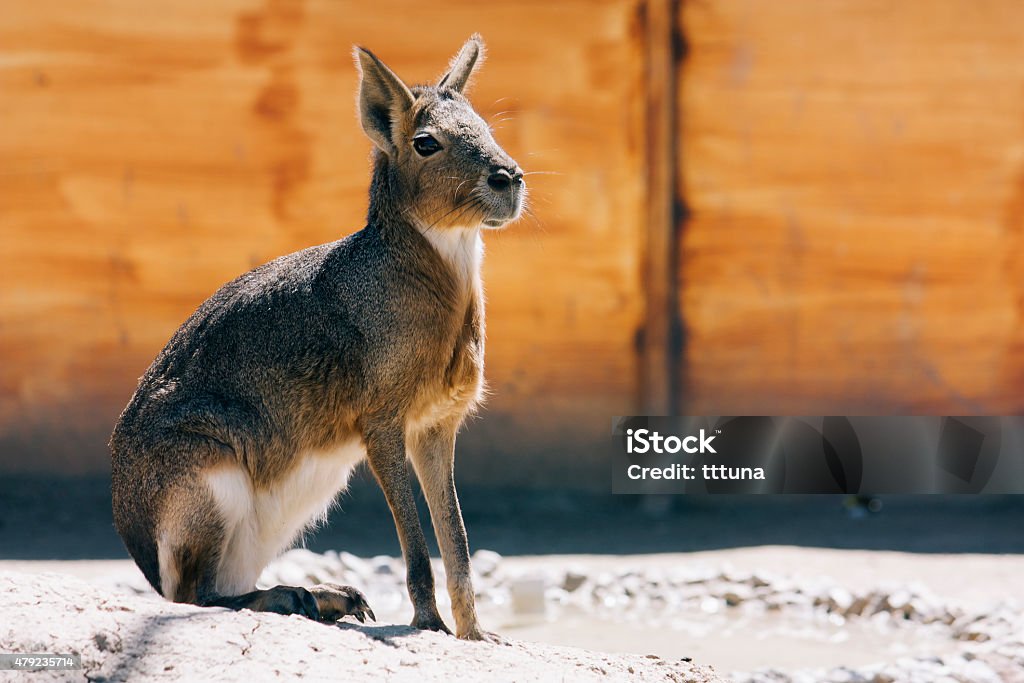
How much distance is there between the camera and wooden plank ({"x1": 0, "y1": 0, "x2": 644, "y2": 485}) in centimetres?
806

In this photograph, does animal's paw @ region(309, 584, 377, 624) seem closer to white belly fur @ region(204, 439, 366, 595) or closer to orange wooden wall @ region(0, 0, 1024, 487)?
white belly fur @ region(204, 439, 366, 595)

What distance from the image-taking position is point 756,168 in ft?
26.5

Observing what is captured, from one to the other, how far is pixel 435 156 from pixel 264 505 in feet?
4.25

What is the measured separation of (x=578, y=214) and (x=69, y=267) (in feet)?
10.3

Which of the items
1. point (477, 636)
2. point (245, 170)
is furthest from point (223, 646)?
point (245, 170)

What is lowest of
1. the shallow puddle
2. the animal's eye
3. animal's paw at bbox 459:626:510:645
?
the shallow puddle

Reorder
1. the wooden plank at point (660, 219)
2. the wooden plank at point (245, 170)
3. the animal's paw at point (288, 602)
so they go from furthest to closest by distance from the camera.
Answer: the wooden plank at point (245, 170)
the wooden plank at point (660, 219)
the animal's paw at point (288, 602)

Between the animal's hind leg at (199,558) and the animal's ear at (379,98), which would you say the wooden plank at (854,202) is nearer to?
the animal's ear at (379,98)

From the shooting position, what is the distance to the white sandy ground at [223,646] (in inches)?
141

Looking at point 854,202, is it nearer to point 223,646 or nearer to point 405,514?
point 405,514

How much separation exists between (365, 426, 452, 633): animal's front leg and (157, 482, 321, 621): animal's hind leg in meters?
0.33

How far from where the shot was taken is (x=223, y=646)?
3674mm

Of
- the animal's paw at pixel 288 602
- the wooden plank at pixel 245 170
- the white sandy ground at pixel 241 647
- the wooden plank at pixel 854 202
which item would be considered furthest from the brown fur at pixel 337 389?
the wooden plank at pixel 854 202

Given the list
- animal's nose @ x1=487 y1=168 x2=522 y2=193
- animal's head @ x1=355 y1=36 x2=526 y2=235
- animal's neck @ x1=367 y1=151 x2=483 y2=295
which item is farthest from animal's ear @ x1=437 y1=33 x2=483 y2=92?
animal's nose @ x1=487 y1=168 x2=522 y2=193
